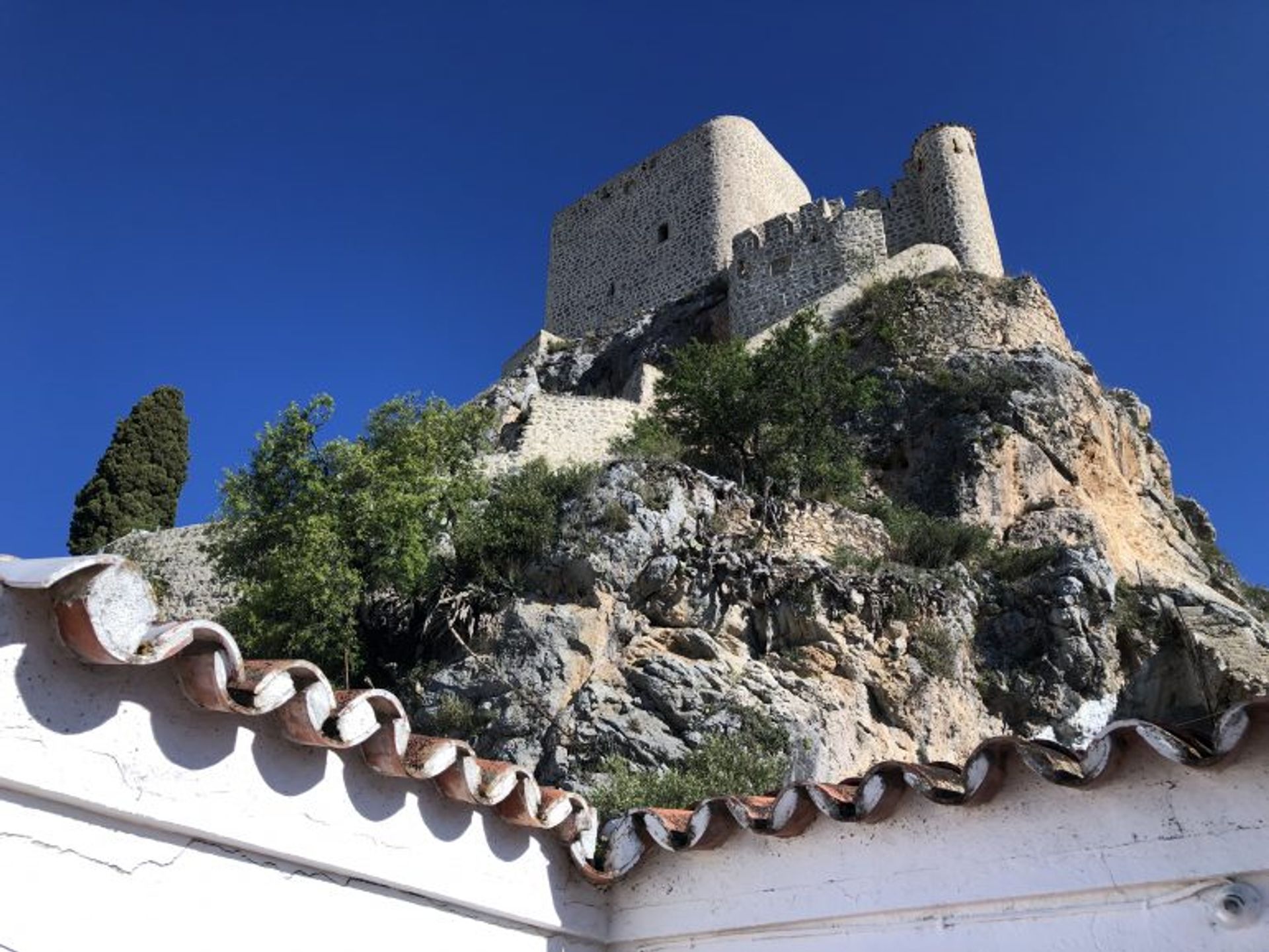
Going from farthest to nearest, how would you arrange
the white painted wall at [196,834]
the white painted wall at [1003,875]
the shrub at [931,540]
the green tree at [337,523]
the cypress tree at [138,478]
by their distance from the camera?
the cypress tree at [138,478], the shrub at [931,540], the green tree at [337,523], the white painted wall at [1003,875], the white painted wall at [196,834]

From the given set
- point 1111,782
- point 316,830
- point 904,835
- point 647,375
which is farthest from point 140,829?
point 647,375

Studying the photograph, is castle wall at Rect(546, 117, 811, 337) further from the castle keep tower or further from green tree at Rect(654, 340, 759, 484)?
green tree at Rect(654, 340, 759, 484)

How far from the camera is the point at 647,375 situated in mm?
24781

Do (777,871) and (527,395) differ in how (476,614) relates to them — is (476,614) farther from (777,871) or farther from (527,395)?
(527,395)

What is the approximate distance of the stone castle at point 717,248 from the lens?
23.9m

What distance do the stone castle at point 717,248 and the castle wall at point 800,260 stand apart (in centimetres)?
4

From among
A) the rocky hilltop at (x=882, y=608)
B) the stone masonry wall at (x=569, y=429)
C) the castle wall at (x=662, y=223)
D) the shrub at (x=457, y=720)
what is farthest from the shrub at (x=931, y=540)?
the castle wall at (x=662, y=223)

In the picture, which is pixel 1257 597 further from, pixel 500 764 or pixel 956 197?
pixel 500 764

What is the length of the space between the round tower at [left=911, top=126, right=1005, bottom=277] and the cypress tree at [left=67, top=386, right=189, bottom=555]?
20.2 metres

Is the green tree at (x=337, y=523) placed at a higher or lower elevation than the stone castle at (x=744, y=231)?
lower

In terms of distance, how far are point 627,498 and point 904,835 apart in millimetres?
10387

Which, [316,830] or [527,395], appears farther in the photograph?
[527,395]

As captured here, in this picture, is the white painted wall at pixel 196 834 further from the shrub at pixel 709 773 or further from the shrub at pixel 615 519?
the shrub at pixel 615 519

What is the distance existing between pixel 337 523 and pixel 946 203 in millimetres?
20510
